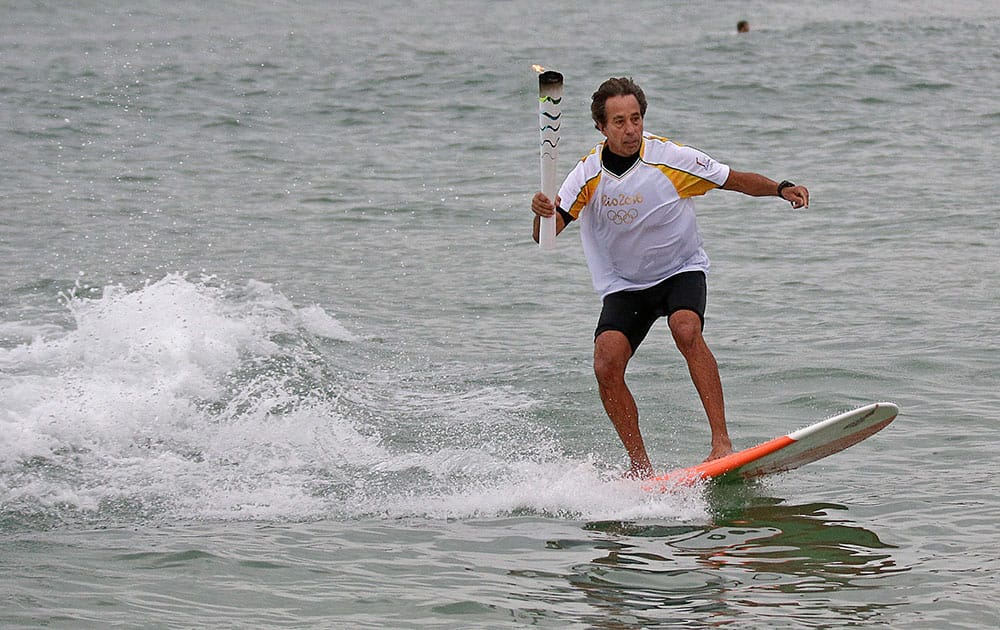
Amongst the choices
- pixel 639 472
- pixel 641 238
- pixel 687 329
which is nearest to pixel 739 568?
pixel 639 472

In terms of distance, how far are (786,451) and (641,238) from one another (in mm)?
1293

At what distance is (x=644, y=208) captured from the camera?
7109mm

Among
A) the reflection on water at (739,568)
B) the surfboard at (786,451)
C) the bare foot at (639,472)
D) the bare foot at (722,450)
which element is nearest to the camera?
the reflection on water at (739,568)

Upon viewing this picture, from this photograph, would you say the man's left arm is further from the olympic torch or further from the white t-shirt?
the olympic torch

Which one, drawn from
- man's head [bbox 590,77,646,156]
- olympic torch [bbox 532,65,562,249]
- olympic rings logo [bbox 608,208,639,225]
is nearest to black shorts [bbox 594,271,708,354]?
olympic rings logo [bbox 608,208,639,225]

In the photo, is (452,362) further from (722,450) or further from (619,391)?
(722,450)

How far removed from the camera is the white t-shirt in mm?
7086

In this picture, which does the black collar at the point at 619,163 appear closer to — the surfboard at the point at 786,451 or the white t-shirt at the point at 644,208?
the white t-shirt at the point at 644,208

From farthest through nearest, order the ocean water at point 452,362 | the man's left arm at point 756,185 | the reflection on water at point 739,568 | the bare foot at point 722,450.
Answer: the bare foot at point 722,450, the man's left arm at point 756,185, the ocean water at point 452,362, the reflection on water at point 739,568

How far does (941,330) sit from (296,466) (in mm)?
5213

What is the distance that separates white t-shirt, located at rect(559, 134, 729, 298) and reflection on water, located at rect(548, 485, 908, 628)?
1201mm

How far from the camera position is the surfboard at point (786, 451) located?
22.7 feet

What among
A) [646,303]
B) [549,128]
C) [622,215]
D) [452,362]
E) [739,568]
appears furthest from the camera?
[452,362]

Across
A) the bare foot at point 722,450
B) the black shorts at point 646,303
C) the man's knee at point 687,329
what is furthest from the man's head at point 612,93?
the bare foot at point 722,450
